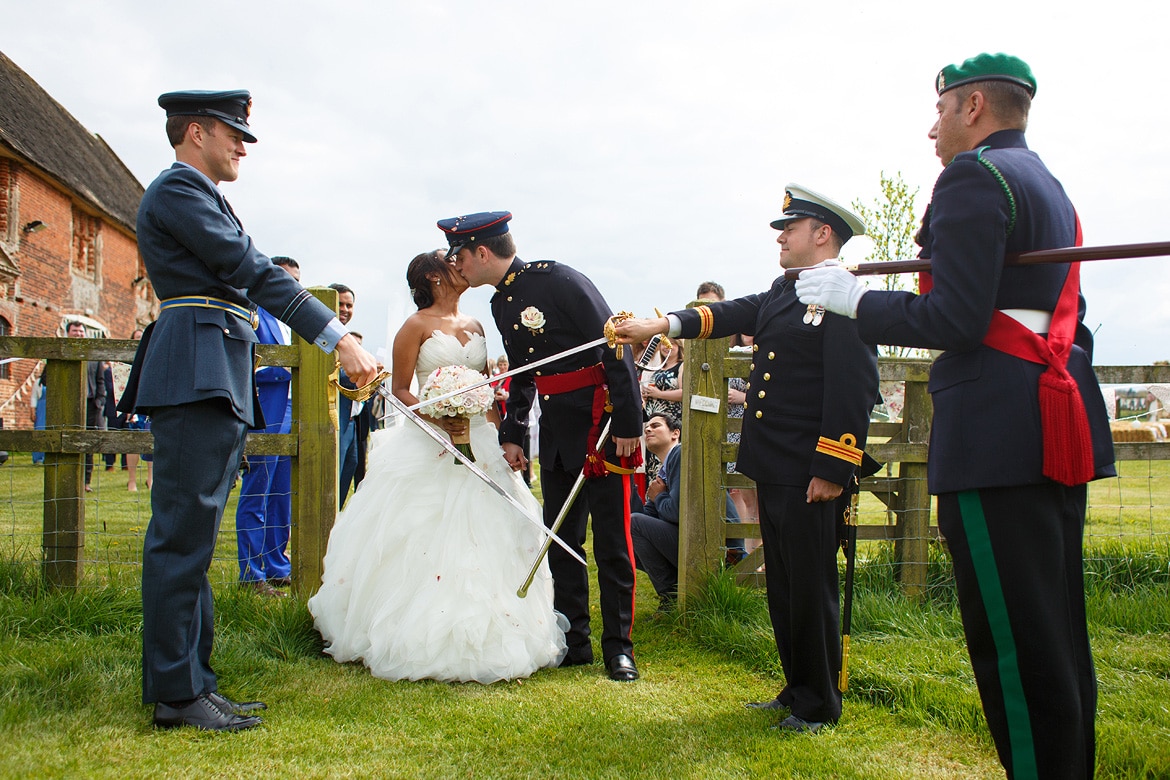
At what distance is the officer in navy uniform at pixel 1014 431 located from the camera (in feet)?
6.86

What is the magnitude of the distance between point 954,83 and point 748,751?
2281 mm

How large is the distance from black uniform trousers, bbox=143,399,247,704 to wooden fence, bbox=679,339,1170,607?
258 cm

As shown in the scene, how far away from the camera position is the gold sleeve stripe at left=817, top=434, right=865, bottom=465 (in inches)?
123

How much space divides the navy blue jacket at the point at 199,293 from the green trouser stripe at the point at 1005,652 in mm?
2300

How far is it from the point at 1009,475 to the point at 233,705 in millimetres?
2831

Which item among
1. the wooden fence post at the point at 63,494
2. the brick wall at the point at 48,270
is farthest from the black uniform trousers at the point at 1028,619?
the brick wall at the point at 48,270

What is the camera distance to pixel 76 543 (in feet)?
14.4

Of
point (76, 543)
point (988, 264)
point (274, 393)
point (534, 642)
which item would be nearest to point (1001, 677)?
point (988, 264)

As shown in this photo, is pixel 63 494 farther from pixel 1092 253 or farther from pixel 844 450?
pixel 1092 253

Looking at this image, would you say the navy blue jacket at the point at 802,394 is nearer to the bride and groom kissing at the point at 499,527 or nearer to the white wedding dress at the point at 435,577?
the bride and groom kissing at the point at 499,527

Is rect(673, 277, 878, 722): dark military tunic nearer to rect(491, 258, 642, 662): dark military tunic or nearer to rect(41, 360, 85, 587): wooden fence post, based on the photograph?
rect(491, 258, 642, 662): dark military tunic

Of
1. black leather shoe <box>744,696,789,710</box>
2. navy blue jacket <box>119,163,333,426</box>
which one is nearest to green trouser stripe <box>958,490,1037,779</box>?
black leather shoe <box>744,696,789,710</box>

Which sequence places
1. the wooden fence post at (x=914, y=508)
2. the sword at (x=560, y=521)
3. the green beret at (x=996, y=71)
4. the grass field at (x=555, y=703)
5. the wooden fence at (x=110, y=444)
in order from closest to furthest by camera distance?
the green beret at (x=996, y=71) < the grass field at (x=555, y=703) < the sword at (x=560, y=521) < the wooden fence at (x=110, y=444) < the wooden fence post at (x=914, y=508)

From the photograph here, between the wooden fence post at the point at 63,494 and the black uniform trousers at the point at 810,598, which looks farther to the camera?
the wooden fence post at the point at 63,494
